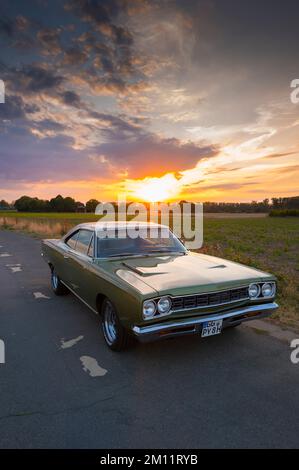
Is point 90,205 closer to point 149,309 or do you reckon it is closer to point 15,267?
point 15,267

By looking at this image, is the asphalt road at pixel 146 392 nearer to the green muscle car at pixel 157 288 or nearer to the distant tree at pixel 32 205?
the green muscle car at pixel 157 288

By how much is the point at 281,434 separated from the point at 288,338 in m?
1.94

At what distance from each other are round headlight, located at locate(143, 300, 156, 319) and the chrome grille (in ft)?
0.72

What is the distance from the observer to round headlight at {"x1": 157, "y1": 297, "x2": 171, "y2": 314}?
10.3ft

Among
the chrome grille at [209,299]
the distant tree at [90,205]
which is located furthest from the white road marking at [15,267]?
the distant tree at [90,205]

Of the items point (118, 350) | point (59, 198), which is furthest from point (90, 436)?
point (59, 198)

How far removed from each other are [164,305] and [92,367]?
1062 mm

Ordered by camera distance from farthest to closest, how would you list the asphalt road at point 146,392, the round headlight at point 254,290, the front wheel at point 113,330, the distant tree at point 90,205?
the distant tree at point 90,205
the round headlight at point 254,290
the front wheel at point 113,330
the asphalt road at point 146,392

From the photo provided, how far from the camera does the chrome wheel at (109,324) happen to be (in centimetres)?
369

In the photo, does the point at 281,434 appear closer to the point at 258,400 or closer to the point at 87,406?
the point at 258,400

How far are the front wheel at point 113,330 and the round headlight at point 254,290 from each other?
5.00 ft

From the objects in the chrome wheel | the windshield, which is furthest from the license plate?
the windshield

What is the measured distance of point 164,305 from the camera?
3158 mm

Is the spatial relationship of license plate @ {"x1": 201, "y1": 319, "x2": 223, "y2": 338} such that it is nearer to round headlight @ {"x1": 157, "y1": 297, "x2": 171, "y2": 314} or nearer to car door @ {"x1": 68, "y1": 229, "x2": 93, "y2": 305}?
round headlight @ {"x1": 157, "y1": 297, "x2": 171, "y2": 314}
